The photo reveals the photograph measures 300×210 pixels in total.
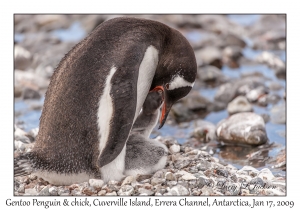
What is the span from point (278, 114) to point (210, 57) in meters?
2.17

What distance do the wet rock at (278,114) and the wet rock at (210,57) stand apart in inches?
70.4

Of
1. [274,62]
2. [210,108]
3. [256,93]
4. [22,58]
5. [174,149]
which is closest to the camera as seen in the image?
[174,149]

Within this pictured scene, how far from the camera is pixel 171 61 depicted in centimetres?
365

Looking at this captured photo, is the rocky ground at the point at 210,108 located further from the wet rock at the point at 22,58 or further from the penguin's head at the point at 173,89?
the penguin's head at the point at 173,89

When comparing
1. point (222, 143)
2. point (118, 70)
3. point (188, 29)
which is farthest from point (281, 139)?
point (188, 29)

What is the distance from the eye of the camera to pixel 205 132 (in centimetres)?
523

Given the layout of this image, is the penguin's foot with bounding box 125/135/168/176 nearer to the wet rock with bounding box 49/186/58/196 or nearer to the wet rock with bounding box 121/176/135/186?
the wet rock with bounding box 121/176/135/186

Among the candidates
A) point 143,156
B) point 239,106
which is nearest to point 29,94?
point 239,106

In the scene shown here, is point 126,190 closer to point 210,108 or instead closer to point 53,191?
point 53,191

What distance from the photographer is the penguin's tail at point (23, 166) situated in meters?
3.51

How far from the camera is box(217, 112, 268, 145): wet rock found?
15.9 feet

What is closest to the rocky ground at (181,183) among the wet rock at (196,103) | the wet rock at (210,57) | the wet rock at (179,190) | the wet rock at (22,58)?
the wet rock at (179,190)

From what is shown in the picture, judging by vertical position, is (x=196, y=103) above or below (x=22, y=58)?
below

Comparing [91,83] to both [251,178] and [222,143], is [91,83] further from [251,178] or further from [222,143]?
[222,143]
